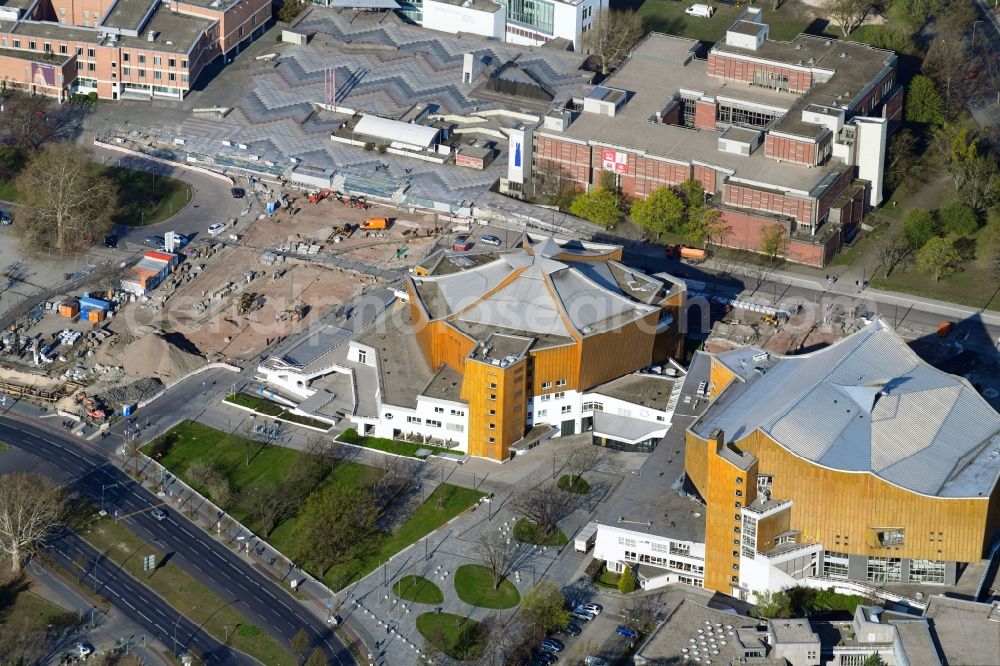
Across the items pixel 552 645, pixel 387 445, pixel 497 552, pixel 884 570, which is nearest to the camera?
pixel 552 645

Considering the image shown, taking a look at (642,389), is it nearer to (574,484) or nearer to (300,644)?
(574,484)

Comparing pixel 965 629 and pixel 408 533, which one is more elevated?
pixel 965 629

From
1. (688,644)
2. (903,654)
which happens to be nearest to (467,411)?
(688,644)

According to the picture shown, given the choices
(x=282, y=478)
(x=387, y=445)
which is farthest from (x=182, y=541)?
(x=387, y=445)

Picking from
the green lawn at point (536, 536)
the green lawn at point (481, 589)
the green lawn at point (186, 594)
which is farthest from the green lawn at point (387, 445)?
the green lawn at point (186, 594)

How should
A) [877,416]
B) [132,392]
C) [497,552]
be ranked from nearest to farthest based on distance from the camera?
[877,416] < [497,552] < [132,392]

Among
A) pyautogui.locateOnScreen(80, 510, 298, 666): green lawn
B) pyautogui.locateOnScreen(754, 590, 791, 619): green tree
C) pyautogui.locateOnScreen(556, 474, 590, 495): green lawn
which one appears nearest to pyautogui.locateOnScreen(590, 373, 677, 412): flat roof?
pyautogui.locateOnScreen(556, 474, 590, 495): green lawn
